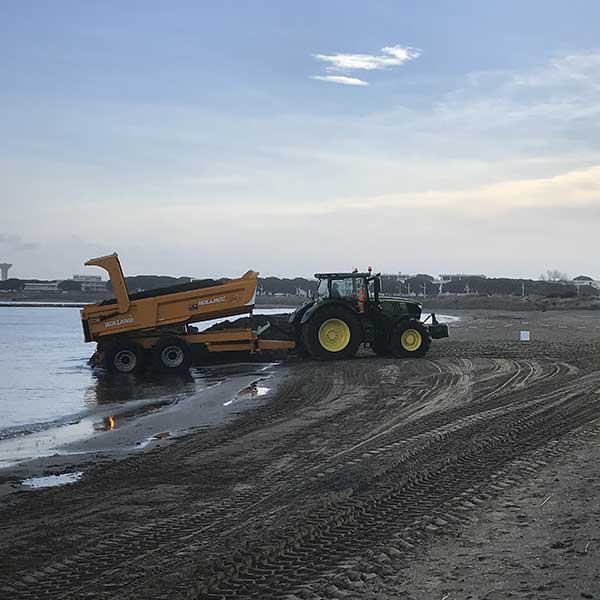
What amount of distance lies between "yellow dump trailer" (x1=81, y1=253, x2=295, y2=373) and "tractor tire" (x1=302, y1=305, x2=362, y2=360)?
5.59 feet

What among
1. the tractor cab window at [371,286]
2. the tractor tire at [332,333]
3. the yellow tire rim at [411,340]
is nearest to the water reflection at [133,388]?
the tractor tire at [332,333]

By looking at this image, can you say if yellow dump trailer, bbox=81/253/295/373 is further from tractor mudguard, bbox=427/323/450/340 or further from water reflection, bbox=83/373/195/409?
tractor mudguard, bbox=427/323/450/340

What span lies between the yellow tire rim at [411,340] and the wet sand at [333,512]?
838 centimetres

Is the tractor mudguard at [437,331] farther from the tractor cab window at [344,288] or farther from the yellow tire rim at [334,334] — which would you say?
the yellow tire rim at [334,334]

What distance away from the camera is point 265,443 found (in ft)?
31.0

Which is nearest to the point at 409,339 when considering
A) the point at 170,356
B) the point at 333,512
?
the point at 170,356

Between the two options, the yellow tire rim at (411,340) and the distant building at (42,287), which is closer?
the yellow tire rim at (411,340)

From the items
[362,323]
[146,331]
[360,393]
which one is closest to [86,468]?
[360,393]

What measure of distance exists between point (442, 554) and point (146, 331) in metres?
14.2

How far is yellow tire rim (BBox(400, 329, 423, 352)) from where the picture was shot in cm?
2020

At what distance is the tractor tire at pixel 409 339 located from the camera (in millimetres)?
20141

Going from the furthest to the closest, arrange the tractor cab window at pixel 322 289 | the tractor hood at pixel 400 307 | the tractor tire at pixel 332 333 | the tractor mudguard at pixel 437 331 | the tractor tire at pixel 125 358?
1. the tractor mudguard at pixel 437 331
2. the tractor hood at pixel 400 307
3. the tractor cab window at pixel 322 289
4. the tractor tire at pixel 332 333
5. the tractor tire at pixel 125 358

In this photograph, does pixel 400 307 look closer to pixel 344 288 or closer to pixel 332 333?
pixel 344 288

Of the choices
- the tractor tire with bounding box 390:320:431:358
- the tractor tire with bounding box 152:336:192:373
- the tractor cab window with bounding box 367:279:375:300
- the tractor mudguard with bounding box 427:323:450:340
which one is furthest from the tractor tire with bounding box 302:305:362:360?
the tractor tire with bounding box 152:336:192:373
